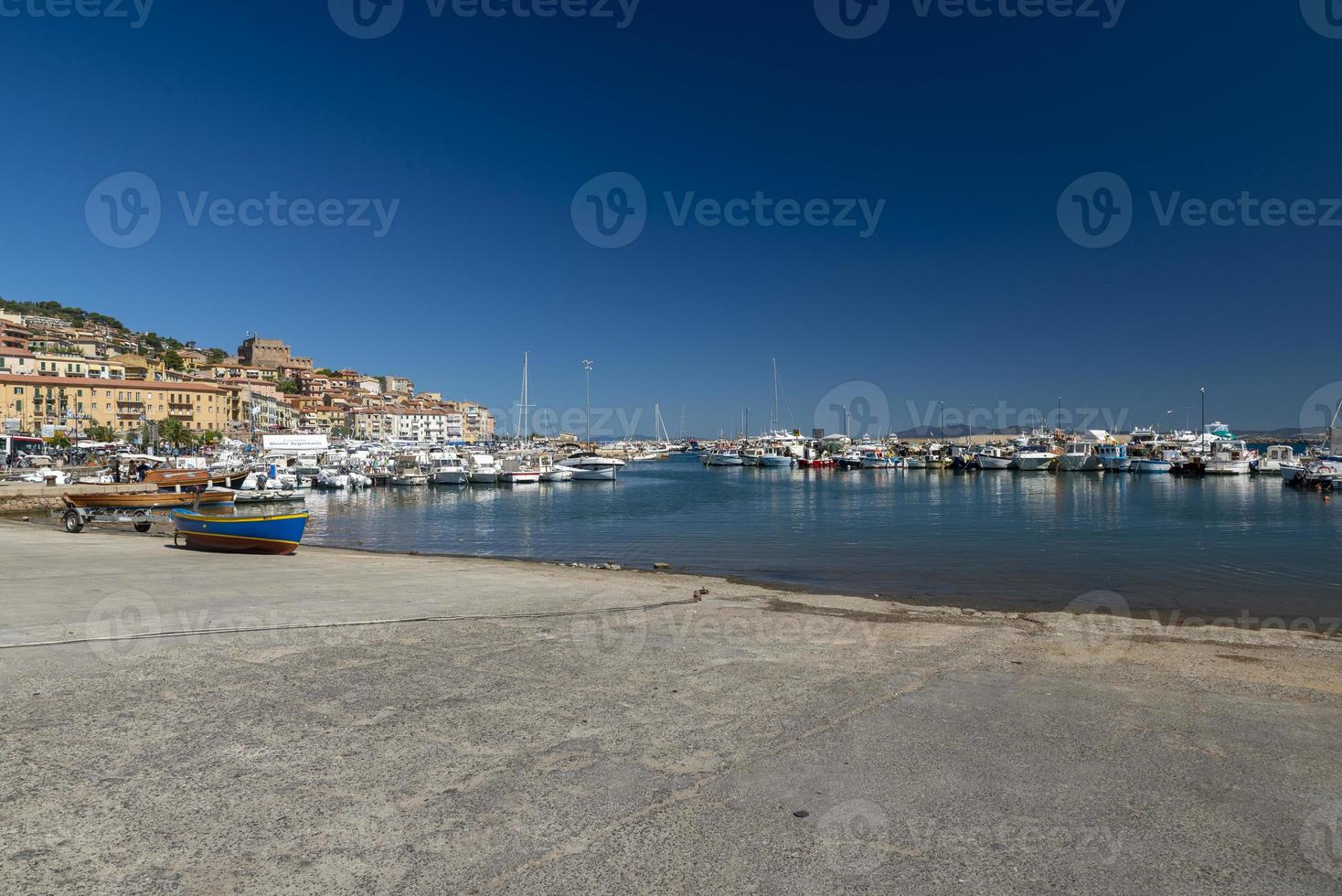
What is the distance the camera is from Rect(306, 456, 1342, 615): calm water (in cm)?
1697

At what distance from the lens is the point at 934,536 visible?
27.7 m

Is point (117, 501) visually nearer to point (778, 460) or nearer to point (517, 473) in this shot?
point (517, 473)

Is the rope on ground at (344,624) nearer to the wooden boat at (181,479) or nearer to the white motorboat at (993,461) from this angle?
the wooden boat at (181,479)

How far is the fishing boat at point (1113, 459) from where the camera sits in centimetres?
8694

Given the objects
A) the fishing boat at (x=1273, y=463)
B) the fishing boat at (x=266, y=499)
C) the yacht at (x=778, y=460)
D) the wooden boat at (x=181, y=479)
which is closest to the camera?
the fishing boat at (x=266, y=499)

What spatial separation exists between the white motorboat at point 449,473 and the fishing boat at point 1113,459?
7218cm

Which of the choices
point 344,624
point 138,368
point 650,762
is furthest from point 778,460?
point 650,762

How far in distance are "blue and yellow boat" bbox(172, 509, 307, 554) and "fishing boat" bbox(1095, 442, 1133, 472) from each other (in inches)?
3614

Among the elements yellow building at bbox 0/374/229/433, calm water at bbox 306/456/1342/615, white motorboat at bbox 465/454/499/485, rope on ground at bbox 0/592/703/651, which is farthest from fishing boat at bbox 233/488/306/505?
→ yellow building at bbox 0/374/229/433

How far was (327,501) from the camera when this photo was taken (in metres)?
51.1

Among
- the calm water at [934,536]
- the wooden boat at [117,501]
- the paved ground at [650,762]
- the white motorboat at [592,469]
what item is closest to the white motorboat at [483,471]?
the calm water at [934,536]

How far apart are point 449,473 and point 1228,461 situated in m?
78.4

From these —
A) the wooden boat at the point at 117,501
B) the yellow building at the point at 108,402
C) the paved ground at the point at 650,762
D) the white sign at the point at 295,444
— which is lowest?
the paved ground at the point at 650,762

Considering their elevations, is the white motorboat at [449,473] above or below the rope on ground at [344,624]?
above
